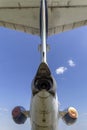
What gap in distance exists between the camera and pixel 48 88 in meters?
4.90

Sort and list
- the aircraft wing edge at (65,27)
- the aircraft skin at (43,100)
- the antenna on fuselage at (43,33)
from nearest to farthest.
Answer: the aircraft skin at (43,100) → the antenna on fuselage at (43,33) → the aircraft wing edge at (65,27)

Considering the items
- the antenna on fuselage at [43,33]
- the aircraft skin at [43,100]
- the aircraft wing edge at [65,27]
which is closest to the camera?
the aircraft skin at [43,100]

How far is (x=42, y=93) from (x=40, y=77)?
0.28 metres

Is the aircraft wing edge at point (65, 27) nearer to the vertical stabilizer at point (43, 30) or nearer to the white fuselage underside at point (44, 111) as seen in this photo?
the vertical stabilizer at point (43, 30)

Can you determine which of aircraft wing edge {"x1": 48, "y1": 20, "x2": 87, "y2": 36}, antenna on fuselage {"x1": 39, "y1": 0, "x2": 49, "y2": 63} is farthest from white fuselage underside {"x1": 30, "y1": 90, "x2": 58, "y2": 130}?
aircraft wing edge {"x1": 48, "y1": 20, "x2": 87, "y2": 36}

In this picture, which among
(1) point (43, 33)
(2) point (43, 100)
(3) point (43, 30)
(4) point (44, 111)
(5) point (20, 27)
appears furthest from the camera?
(5) point (20, 27)

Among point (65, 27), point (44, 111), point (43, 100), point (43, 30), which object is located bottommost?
point (65, 27)

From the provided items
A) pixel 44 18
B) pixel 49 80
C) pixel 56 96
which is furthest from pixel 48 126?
pixel 44 18

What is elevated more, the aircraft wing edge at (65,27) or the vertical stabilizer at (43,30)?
the vertical stabilizer at (43,30)

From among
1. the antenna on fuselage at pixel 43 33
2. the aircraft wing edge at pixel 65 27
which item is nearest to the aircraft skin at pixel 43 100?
the antenna on fuselage at pixel 43 33

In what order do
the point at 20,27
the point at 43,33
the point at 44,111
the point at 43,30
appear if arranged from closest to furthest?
1. the point at 44,111
2. the point at 43,33
3. the point at 43,30
4. the point at 20,27

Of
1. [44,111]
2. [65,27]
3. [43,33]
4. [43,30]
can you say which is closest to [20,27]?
[65,27]

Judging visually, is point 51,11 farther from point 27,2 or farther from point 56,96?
point 56,96

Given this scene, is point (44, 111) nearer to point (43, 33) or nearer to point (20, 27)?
point (43, 33)
